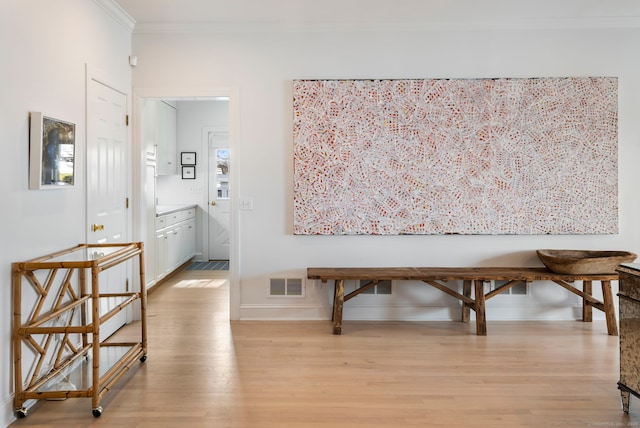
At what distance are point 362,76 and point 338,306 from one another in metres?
2.02

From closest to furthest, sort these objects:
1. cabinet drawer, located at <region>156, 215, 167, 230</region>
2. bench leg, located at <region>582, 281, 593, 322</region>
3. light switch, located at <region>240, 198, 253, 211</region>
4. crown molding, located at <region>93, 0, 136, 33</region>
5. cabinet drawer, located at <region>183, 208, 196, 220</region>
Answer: crown molding, located at <region>93, 0, 136, 33</region>, bench leg, located at <region>582, 281, 593, 322</region>, light switch, located at <region>240, 198, 253, 211</region>, cabinet drawer, located at <region>156, 215, 167, 230</region>, cabinet drawer, located at <region>183, 208, 196, 220</region>

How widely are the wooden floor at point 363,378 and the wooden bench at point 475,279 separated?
7.8 inches

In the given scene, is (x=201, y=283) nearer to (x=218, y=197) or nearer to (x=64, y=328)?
(x=218, y=197)

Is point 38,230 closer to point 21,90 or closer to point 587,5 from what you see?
point 21,90

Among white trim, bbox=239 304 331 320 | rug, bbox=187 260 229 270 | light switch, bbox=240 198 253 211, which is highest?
light switch, bbox=240 198 253 211

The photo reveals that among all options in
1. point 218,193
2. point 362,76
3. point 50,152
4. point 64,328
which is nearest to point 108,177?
point 50,152

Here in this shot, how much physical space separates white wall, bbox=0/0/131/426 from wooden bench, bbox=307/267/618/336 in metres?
1.94

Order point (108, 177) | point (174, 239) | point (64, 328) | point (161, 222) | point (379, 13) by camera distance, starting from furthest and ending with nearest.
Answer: point (174, 239)
point (161, 222)
point (379, 13)
point (108, 177)
point (64, 328)

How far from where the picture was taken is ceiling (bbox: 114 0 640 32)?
3947mm

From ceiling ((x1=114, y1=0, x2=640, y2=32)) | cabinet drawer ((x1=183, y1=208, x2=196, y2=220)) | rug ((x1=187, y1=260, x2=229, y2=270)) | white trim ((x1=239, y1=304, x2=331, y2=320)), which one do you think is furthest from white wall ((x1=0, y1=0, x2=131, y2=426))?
rug ((x1=187, y1=260, x2=229, y2=270))

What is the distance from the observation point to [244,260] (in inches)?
177

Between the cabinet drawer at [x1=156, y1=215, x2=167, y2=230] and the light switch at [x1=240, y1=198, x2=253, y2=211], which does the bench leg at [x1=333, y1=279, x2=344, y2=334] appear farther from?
the cabinet drawer at [x1=156, y1=215, x2=167, y2=230]

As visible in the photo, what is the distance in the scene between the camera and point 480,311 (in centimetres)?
406

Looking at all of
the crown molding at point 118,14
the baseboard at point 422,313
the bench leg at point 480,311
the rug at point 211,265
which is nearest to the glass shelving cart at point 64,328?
the baseboard at point 422,313
